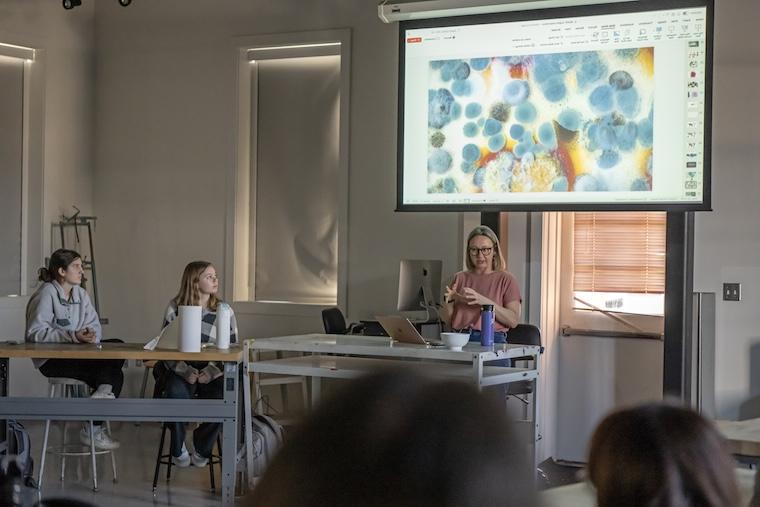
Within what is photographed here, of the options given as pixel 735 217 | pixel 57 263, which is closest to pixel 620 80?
pixel 735 217

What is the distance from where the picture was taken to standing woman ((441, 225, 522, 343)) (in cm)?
516

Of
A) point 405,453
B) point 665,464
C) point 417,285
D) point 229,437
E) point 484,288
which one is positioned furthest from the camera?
point 417,285

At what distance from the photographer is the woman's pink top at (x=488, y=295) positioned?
5176mm

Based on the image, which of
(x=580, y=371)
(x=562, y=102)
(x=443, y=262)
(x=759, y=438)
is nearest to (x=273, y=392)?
(x=443, y=262)

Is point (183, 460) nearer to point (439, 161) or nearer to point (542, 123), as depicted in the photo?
point (439, 161)

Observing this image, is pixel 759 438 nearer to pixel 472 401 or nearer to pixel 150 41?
pixel 472 401

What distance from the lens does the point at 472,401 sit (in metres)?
0.47

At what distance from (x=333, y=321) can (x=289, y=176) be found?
1.48m

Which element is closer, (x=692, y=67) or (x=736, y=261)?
(x=692, y=67)

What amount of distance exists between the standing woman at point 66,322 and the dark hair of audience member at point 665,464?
4.36 meters

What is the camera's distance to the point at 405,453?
1.52 feet

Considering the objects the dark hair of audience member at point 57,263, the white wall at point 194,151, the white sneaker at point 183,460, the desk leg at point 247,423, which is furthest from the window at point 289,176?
the desk leg at point 247,423

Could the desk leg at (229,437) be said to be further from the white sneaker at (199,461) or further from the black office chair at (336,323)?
the black office chair at (336,323)

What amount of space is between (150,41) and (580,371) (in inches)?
167
